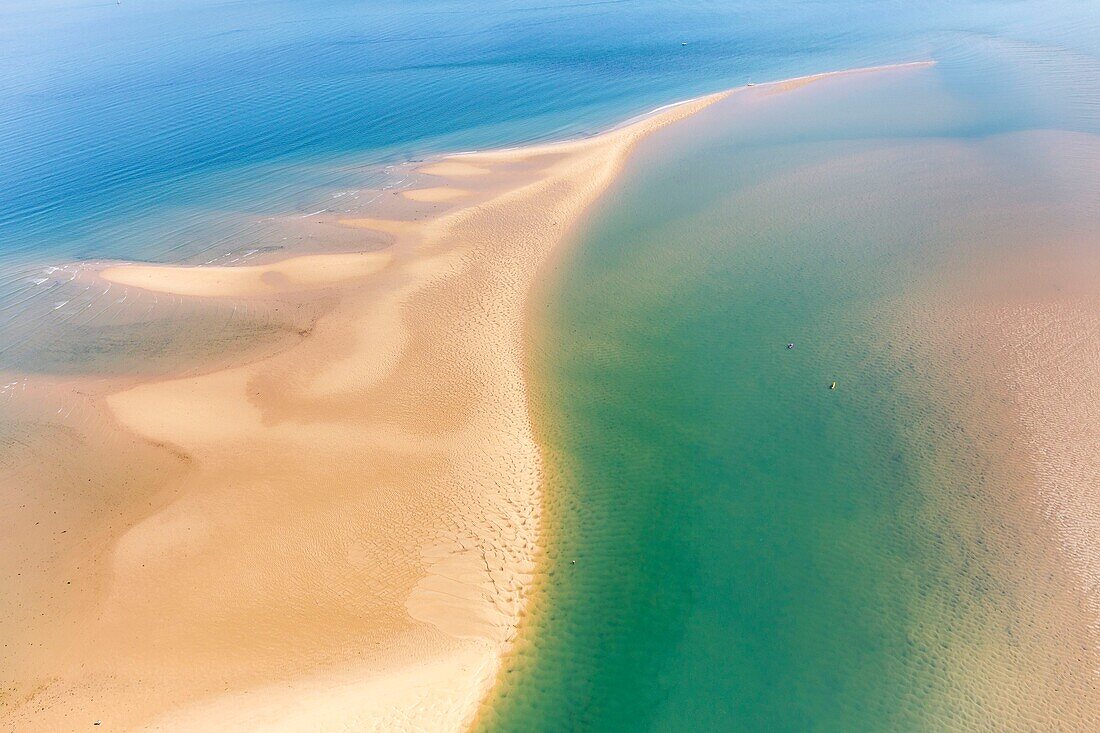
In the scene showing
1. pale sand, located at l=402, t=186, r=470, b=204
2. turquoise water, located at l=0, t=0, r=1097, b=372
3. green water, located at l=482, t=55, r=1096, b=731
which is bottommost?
green water, located at l=482, t=55, r=1096, b=731

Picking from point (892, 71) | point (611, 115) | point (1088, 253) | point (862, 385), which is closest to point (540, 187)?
point (611, 115)

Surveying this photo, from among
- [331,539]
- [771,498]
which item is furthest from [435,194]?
[771,498]

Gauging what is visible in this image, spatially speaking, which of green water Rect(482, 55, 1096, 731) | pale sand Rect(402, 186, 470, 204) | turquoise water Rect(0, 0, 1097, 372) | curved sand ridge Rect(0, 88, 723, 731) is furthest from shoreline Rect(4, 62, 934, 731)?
turquoise water Rect(0, 0, 1097, 372)

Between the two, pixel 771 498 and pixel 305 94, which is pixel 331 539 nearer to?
pixel 771 498

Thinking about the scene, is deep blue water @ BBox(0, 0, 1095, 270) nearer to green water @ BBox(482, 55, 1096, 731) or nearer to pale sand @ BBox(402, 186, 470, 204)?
pale sand @ BBox(402, 186, 470, 204)

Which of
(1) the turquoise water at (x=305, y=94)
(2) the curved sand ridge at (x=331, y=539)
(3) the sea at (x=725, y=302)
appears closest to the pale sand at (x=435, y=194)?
(3) the sea at (x=725, y=302)

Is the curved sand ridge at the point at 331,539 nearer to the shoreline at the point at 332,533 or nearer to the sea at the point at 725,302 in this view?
the shoreline at the point at 332,533

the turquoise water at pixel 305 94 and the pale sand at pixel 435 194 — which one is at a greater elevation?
the turquoise water at pixel 305 94
